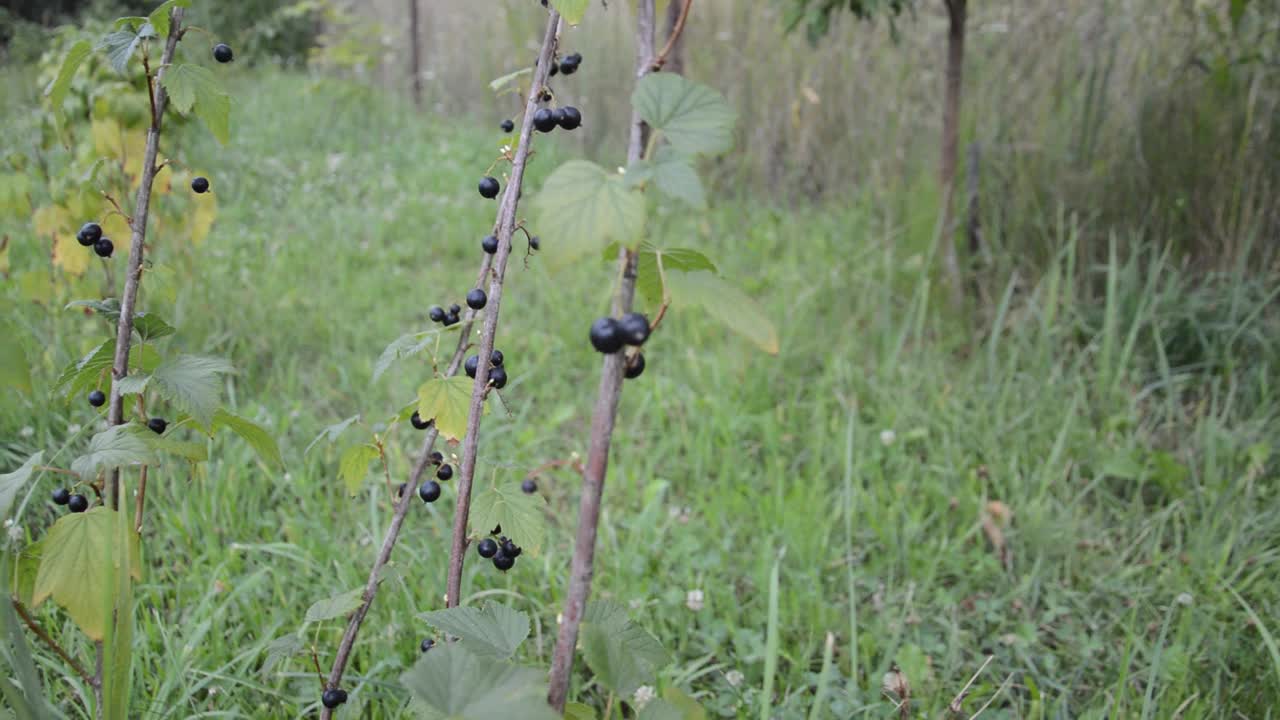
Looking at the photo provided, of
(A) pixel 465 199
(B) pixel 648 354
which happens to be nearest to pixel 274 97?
(A) pixel 465 199

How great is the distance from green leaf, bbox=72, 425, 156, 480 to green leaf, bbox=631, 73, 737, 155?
0.69 m

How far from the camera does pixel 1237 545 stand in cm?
201

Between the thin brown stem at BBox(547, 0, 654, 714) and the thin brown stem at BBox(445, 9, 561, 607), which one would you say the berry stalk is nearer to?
the thin brown stem at BBox(445, 9, 561, 607)

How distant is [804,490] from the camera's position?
225 cm

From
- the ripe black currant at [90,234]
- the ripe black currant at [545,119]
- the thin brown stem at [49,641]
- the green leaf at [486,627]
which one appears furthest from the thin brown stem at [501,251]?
the ripe black currant at [90,234]

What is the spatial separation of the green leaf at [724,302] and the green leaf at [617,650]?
0.32 metres

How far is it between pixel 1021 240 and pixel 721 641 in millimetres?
2204

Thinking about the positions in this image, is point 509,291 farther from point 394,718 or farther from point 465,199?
point 394,718

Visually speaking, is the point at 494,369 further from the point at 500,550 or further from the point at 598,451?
the point at 598,451

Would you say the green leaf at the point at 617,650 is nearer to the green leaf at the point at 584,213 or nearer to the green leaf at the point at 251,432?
the green leaf at the point at 584,213

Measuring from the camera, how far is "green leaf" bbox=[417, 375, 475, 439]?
43.2 inches

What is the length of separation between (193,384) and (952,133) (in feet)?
8.40

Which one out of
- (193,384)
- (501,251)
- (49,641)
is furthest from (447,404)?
(49,641)

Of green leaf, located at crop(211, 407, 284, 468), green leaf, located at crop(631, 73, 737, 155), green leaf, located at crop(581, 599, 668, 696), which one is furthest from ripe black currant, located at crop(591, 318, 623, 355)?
green leaf, located at crop(211, 407, 284, 468)
